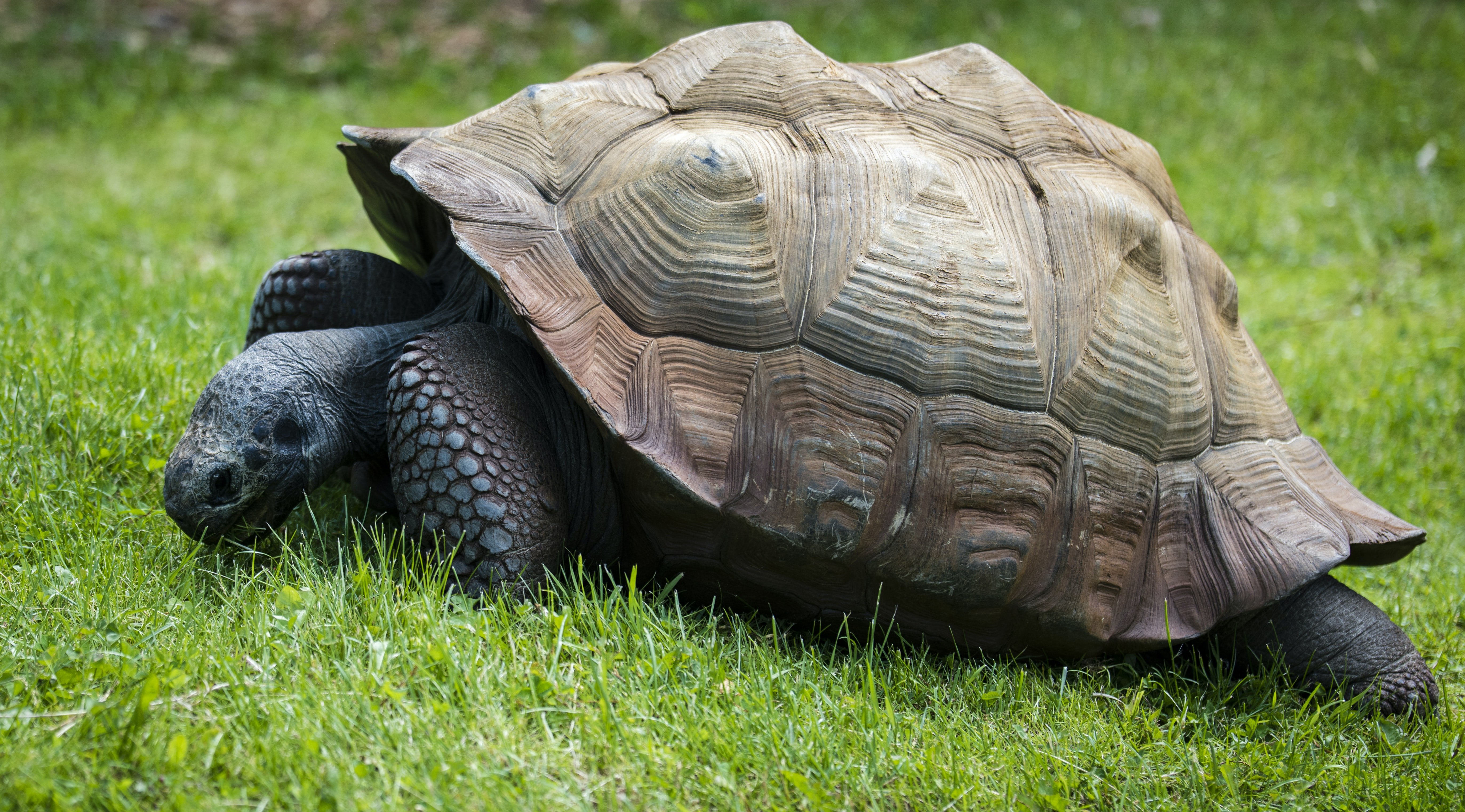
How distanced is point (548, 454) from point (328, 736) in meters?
0.85

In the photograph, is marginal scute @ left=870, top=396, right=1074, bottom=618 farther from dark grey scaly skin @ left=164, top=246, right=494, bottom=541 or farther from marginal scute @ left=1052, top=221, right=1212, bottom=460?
dark grey scaly skin @ left=164, top=246, right=494, bottom=541

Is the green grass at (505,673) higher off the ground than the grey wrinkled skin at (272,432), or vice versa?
the grey wrinkled skin at (272,432)

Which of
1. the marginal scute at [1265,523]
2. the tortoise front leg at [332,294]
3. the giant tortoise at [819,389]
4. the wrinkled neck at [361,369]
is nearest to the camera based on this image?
the giant tortoise at [819,389]

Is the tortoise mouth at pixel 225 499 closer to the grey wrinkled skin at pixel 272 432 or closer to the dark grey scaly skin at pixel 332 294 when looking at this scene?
the grey wrinkled skin at pixel 272 432

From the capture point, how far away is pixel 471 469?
234 cm

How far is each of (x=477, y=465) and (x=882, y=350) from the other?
0.98 metres

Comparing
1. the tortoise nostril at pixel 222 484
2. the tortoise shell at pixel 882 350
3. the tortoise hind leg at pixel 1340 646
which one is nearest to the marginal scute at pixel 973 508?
the tortoise shell at pixel 882 350

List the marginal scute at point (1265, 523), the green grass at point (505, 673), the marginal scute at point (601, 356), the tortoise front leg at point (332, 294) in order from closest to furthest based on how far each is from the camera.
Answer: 1. the green grass at point (505, 673)
2. the marginal scute at point (601, 356)
3. the marginal scute at point (1265, 523)
4. the tortoise front leg at point (332, 294)

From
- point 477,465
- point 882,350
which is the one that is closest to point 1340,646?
point 882,350

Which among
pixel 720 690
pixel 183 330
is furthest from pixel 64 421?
pixel 720 690

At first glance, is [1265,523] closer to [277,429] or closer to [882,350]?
[882,350]

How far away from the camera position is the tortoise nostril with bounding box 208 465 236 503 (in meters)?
2.36

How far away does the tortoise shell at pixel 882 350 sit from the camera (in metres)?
2.37

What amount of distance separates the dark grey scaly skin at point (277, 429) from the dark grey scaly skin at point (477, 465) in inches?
10.1
